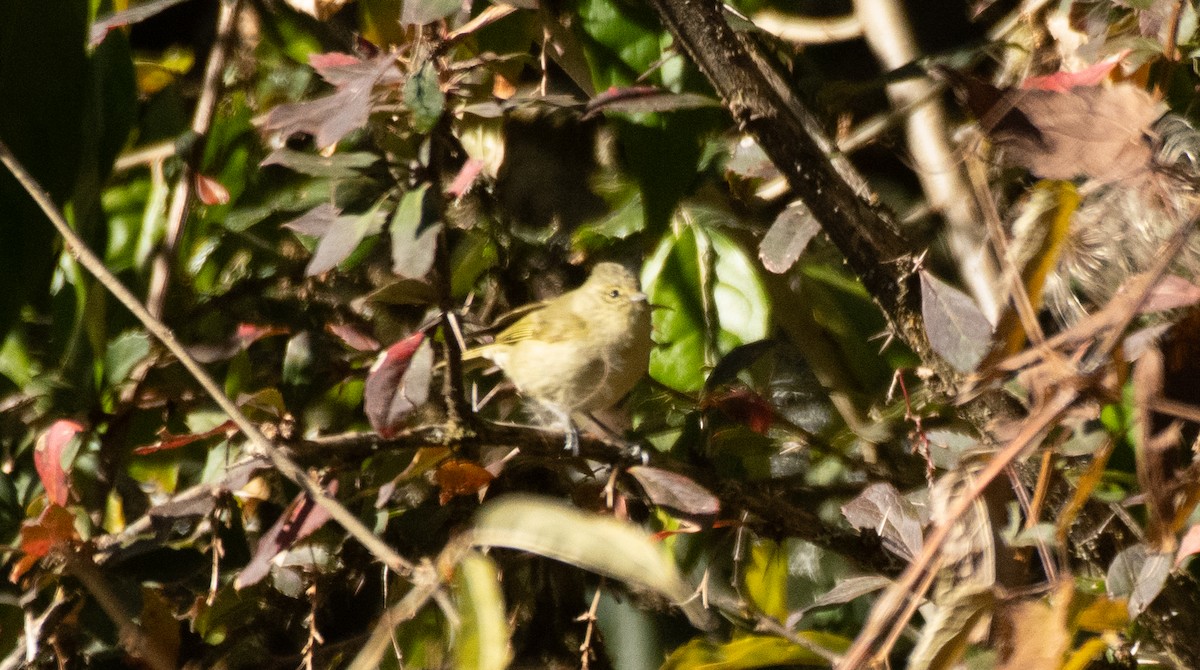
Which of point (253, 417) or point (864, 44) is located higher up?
point (253, 417)

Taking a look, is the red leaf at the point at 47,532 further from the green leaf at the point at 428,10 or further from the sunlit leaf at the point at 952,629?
the sunlit leaf at the point at 952,629

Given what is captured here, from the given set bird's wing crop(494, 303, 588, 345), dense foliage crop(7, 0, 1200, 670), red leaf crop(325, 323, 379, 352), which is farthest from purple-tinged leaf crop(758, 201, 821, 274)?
bird's wing crop(494, 303, 588, 345)

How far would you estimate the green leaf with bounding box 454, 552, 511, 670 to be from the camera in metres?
0.61

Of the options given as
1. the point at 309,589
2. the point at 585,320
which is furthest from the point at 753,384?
the point at 309,589

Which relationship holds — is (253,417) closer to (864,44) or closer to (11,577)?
(11,577)

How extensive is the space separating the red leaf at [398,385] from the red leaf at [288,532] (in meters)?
0.10

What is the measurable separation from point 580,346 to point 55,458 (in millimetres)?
894

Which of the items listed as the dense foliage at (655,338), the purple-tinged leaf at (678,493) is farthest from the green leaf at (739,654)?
the purple-tinged leaf at (678,493)

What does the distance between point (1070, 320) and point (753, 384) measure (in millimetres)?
639

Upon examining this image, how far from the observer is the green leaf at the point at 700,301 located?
62.7 inches

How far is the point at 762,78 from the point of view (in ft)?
3.50

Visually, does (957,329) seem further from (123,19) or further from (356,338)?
(123,19)

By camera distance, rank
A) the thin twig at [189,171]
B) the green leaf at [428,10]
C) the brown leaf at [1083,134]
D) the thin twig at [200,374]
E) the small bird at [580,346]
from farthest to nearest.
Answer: the small bird at [580,346], the thin twig at [189,171], the green leaf at [428,10], the thin twig at [200,374], the brown leaf at [1083,134]

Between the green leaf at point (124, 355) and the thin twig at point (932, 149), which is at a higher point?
the green leaf at point (124, 355)
